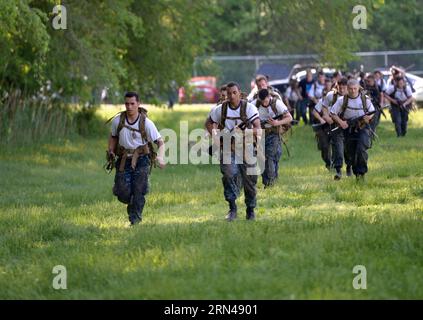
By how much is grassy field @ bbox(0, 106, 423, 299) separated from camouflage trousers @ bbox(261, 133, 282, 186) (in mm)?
272

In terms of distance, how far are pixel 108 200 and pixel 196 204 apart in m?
2.14

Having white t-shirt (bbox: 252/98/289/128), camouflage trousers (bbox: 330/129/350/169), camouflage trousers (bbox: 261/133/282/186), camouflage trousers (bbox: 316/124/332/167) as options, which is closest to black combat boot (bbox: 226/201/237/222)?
white t-shirt (bbox: 252/98/289/128)

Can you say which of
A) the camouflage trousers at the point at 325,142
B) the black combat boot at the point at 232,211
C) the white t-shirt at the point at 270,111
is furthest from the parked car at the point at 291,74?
the black combat boot at the point at 232,211

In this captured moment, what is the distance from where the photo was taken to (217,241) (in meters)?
12.1

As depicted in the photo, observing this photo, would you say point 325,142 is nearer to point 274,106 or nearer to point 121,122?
point 274,106

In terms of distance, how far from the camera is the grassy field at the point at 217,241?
396 inches

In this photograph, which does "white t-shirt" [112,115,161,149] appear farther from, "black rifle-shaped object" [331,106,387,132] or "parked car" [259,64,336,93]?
"parked car" [259,64,336,93]

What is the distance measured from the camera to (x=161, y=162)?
553 inches

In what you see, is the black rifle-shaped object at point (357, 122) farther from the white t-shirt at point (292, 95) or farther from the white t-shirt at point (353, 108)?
the white t-shirt at point (292, 95)

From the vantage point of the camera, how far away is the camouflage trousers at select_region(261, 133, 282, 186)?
1873 cm

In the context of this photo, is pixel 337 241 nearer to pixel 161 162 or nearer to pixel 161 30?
pixel 161 162

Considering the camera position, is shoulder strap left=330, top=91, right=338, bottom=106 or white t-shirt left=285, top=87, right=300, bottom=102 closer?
shoulder strap left=330, top=91, right=338, bottom=106

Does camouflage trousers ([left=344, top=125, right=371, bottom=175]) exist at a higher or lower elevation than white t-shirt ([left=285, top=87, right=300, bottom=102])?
lower
